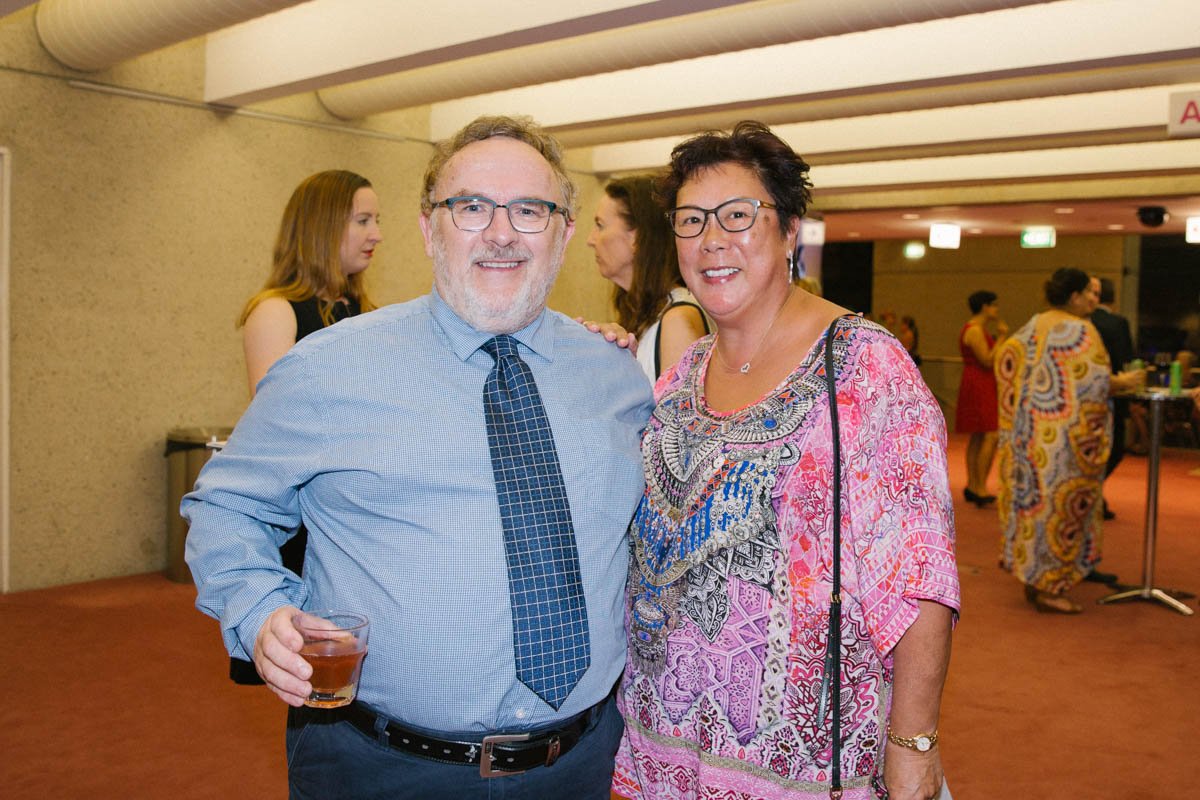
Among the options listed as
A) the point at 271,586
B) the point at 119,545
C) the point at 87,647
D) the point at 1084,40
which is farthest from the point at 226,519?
the point at 119,545

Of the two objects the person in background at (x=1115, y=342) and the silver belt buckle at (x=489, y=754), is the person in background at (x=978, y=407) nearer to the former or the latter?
the person in background at (x=1115, y=342)

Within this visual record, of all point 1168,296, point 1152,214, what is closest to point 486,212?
point 1152,214

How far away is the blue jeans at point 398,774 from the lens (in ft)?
5.04

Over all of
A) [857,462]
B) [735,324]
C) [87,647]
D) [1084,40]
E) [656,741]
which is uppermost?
[1084,40]

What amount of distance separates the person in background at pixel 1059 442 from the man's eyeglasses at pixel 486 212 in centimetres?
470

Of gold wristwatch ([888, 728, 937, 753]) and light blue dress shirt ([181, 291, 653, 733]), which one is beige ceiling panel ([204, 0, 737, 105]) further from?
gold wristwatch ([888, 728, 937, 753])

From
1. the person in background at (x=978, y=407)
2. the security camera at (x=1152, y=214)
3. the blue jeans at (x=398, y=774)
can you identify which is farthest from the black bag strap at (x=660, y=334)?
the security camera at (x=1152, y=214)

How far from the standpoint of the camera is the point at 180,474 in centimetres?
617

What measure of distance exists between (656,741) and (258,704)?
113 inches

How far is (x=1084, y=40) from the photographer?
16.2 feet

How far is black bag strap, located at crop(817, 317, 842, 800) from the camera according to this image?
1.60m

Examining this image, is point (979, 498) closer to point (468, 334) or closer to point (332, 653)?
point (468, 334)

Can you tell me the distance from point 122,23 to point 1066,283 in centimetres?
522

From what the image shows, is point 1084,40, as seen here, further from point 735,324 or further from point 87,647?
point 87,647
